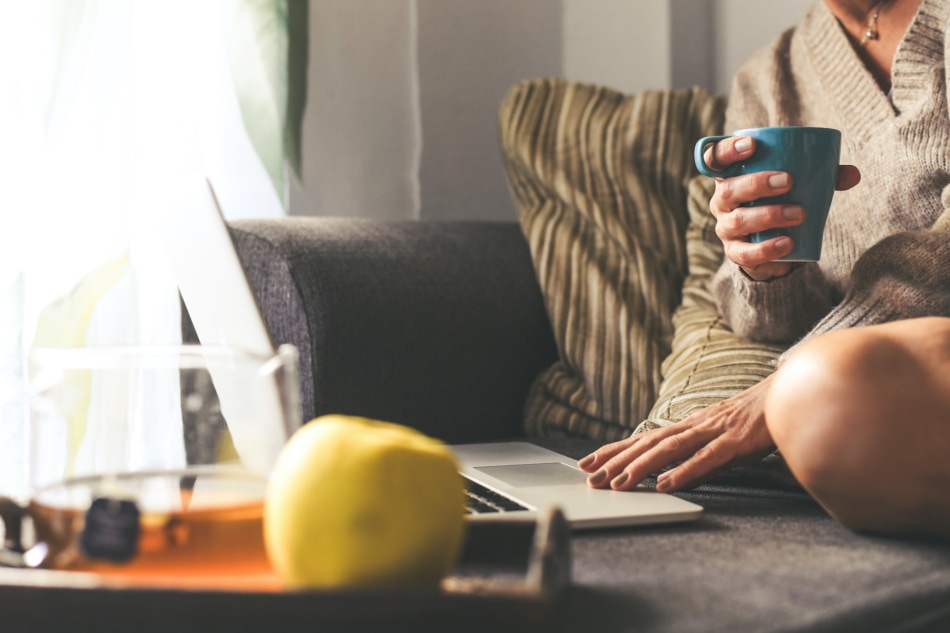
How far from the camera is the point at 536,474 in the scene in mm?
905

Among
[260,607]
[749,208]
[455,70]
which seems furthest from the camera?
[455,70]

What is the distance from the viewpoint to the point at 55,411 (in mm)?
458

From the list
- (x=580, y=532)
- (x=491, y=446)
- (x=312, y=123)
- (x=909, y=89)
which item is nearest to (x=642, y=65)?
(x=312, y=123)

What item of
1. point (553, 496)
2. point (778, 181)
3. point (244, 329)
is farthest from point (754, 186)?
point (244, 329)

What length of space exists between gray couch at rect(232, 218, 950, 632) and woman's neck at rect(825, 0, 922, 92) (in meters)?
0.51

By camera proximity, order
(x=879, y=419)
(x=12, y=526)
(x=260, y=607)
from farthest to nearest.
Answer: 1. (x=879, y=419)
2. (x=12, y=526)
3. (x=260, y=607)

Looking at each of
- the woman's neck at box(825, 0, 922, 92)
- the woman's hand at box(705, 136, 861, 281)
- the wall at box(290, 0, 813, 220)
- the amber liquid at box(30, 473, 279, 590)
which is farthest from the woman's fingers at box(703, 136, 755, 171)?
the wall at box(290, 0, 813, 220)

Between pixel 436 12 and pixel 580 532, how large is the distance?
51.4 inches

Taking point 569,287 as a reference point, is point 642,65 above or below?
above

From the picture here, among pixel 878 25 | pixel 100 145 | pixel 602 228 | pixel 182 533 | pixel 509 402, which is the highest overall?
pixel 878 25

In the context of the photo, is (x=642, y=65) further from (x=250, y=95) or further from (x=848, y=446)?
(x=848, y=446)

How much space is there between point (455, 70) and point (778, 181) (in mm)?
1086

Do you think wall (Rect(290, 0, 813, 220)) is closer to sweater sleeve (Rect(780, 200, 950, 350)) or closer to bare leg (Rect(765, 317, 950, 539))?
sweater sleeve (Rect(780, 200, 950, 350))

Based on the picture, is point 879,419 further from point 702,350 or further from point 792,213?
point 702,350
